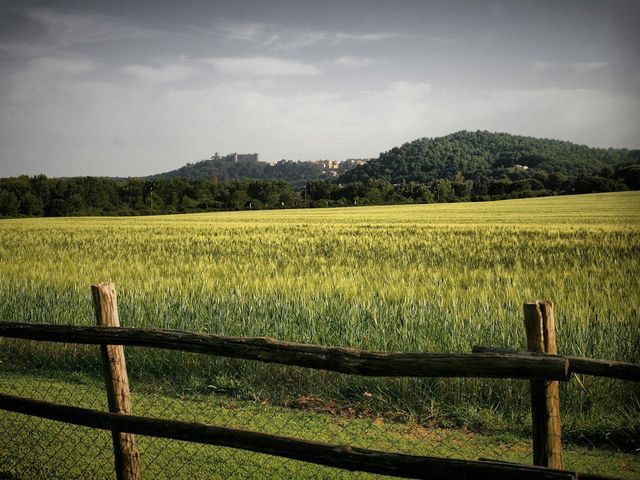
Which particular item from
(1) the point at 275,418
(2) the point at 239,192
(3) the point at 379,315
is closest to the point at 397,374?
(1) the point at 275,418

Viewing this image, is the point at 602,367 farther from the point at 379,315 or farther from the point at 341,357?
the point at 379,315

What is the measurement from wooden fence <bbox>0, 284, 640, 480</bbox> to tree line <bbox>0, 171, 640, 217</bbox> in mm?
66489

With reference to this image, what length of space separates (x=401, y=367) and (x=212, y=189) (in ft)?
307

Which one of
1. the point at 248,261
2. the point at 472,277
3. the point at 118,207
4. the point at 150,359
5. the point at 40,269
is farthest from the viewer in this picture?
the point at 118,207

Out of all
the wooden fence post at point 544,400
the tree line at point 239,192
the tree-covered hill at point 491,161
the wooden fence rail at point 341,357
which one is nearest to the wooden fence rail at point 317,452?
the wooden fence post at point 544,400

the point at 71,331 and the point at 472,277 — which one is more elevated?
the point at 71,331

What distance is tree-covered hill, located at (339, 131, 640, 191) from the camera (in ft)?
240

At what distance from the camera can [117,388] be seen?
4.14 m

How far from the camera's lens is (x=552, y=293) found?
8.40 metres

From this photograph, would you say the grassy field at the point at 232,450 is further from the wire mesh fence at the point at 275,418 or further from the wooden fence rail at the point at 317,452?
the wooden fence rail at the point at 317,452

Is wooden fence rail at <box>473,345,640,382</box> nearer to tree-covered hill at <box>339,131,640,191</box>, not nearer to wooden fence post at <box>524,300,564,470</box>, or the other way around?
wooden fence post at <box>524,300,564,470</box>

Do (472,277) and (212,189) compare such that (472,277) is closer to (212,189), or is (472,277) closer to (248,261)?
(248,261)

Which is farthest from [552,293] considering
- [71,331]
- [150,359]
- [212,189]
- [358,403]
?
[212,189]

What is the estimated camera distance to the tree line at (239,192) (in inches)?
2859
